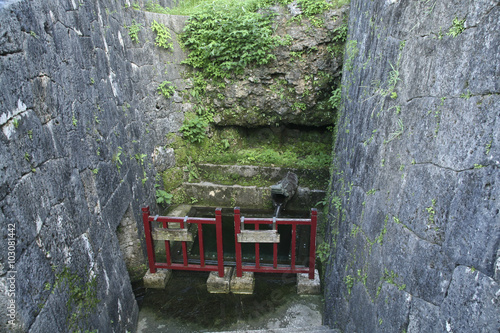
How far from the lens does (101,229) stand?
299cm

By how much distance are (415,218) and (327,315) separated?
8.10ft

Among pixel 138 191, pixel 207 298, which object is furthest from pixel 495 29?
pixel 138 191

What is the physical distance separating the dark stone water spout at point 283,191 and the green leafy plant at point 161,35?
3655mm

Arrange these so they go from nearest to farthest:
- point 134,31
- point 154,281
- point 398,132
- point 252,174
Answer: point 398,132 → point 154,281 → point 134,31 → point 252,174

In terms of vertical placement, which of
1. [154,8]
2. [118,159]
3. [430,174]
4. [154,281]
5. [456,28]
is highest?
[154,8]

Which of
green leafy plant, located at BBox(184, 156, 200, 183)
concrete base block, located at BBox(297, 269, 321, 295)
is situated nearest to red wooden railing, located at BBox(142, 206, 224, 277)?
concrete base block, located at BBox(297, 269, 321, 295)

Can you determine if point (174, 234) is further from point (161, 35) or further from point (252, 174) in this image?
point (161, 35)

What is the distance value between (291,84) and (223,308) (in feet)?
15.3

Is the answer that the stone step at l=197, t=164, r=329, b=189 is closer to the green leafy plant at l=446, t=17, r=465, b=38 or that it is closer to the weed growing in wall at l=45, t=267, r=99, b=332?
the weed growing in wall at l=45, t=267, r=99, b=332

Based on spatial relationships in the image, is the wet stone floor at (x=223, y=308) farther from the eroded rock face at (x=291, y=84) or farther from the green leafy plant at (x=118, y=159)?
the eroded rock face at (x=291, y=84)

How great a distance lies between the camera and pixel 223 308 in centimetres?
390

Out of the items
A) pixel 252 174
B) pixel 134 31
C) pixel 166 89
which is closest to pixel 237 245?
pixel 252 174

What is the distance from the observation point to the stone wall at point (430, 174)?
1067mm

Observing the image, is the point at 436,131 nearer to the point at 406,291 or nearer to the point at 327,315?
the point at 406,291
